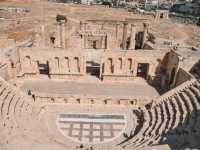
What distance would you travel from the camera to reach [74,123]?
68.9 ft

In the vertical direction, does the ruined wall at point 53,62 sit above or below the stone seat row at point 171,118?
above

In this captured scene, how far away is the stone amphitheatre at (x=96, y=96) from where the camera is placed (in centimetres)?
1747

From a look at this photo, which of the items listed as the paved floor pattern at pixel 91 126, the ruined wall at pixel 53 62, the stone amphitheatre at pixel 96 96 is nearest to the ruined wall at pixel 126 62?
the stone amphitheatre at pixel 96 96

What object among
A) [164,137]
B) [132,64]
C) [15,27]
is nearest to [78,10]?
[15,27]

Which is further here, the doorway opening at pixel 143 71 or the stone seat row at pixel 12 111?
the doorway opening at pixel 143 71

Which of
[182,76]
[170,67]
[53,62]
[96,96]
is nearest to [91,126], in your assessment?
[96,96]

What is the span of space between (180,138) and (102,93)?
10.7 m

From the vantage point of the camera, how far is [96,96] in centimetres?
2345

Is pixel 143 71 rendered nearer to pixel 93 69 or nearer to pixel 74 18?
pixel 93 69

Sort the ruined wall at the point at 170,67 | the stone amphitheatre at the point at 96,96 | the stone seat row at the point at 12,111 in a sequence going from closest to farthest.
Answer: the stone seat row at the point at 12,111
the stone amphitheatre at the point at 96,96
the ruined wall at the point at 170,67

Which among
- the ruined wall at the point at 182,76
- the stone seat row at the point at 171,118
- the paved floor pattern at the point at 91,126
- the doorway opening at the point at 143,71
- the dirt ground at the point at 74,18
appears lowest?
the paved floor pattern at the point at 91,126

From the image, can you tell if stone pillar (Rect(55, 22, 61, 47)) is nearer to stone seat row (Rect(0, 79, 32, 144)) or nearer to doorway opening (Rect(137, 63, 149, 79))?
doorway opening (Rect(137, 63, 149, 79))

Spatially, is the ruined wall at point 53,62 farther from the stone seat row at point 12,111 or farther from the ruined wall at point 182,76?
the ruined wall at point 182,76

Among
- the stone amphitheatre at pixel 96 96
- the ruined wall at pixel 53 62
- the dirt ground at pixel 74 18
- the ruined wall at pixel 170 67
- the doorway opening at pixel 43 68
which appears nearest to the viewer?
the stone amphitheatre at pixel 96 96
